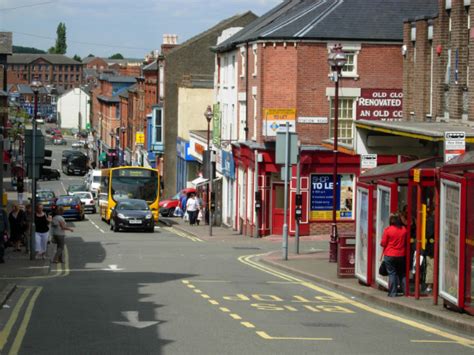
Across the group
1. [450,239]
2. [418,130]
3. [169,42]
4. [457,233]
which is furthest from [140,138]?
[457,233]

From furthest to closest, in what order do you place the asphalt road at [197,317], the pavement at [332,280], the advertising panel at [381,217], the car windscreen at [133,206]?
the car windscreen at [133,206], the advertising panel at [381,217], the pavement at [332,280], the asphalt road at [197,317]

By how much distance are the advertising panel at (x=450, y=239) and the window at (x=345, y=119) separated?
30636mm

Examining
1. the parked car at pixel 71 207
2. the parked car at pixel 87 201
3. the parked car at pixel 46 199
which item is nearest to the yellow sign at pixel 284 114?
the parked car at pixel 46 199

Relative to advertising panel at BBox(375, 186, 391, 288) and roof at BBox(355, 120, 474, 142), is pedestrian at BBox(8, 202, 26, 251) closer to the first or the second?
roof at BBox(355, 120, 474, 142)

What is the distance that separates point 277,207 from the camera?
48.9 meters

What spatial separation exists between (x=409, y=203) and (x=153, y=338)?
21.8ft

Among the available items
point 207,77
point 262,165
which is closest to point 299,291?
point 262,165

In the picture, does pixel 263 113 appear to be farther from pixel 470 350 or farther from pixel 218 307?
pixel 470 350

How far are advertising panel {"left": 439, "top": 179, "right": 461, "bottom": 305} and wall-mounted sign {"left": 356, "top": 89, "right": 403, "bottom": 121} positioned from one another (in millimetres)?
28182

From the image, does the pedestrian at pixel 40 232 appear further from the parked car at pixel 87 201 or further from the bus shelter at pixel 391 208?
the parked car at pixel 87 201

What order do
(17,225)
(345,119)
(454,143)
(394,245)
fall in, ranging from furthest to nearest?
(345,119) < (17,225) < (394,245) < (454,143)

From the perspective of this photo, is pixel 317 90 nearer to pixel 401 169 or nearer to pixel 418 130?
pixel 418 130

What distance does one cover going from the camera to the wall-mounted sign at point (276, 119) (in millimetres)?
47750

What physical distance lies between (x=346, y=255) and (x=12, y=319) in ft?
33.6
